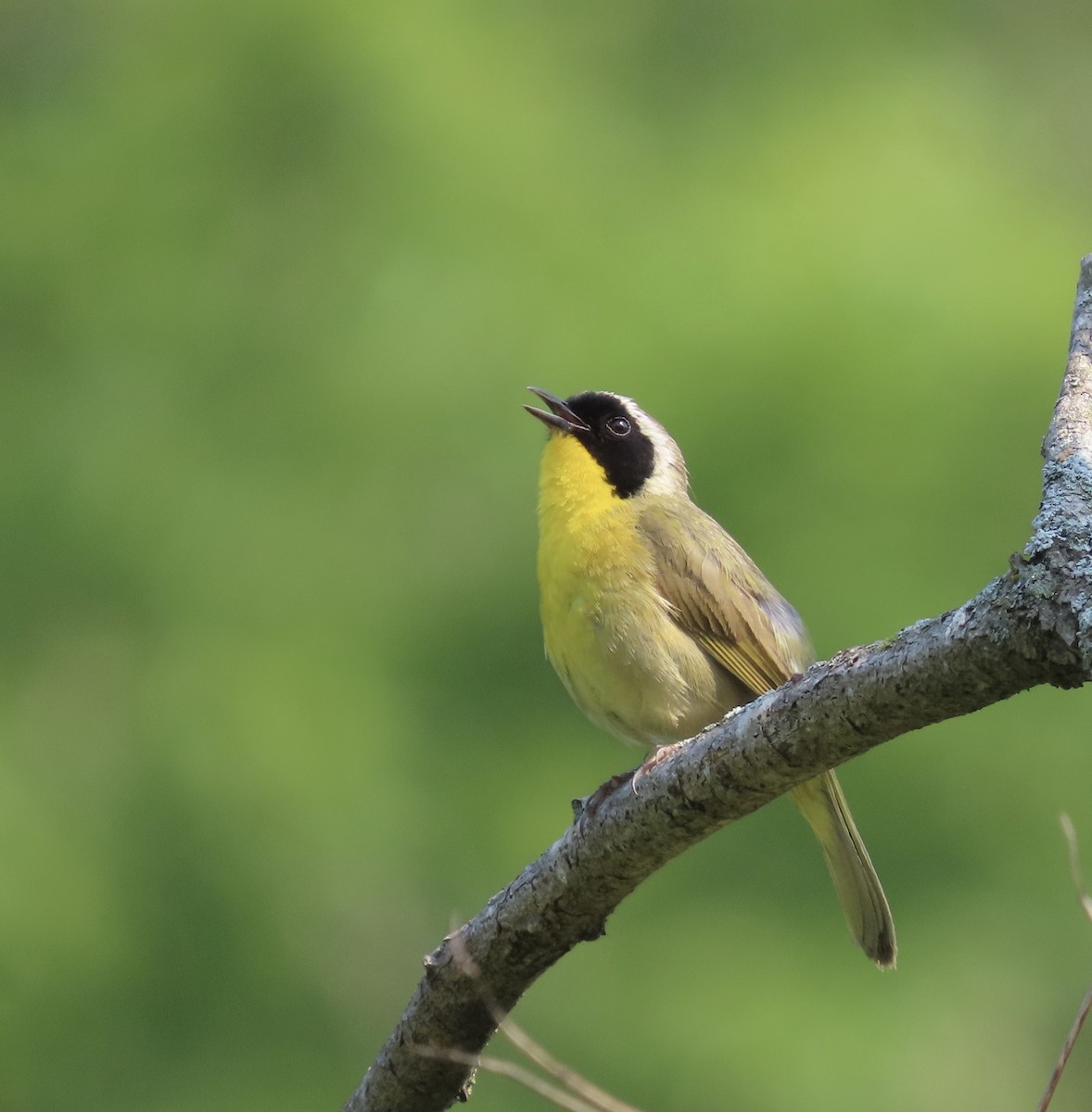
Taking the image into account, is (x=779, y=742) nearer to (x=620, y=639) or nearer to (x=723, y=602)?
(x=620, y=639)

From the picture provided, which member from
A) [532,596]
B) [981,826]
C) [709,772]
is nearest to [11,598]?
[532,596]

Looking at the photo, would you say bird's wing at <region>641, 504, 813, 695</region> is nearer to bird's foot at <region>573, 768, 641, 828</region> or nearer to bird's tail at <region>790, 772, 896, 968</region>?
bird's tail at <region>790, 772, 896, 968</region>

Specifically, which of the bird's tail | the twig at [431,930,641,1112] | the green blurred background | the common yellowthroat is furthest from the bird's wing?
the green blurred background

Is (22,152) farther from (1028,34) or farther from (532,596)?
(1028,34)

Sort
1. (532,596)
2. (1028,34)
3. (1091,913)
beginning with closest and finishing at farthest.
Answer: (1091,913) → (532,596) → (1028,34)

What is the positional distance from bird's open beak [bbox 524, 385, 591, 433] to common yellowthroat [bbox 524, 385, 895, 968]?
0.31m

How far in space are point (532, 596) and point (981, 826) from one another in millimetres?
2228

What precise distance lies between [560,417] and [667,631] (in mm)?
1118

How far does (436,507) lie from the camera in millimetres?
7770

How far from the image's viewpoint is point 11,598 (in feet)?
24.7

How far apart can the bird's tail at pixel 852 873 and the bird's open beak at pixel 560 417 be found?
1511mm

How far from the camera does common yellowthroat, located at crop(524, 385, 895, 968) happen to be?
470 centimetres

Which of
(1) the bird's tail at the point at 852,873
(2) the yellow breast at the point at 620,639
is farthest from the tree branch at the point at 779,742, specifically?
(1) the bird's tail at the point at 852,873

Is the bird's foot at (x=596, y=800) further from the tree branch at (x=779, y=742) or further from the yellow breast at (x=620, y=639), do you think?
the yellow breast at (x=620, y=639)
